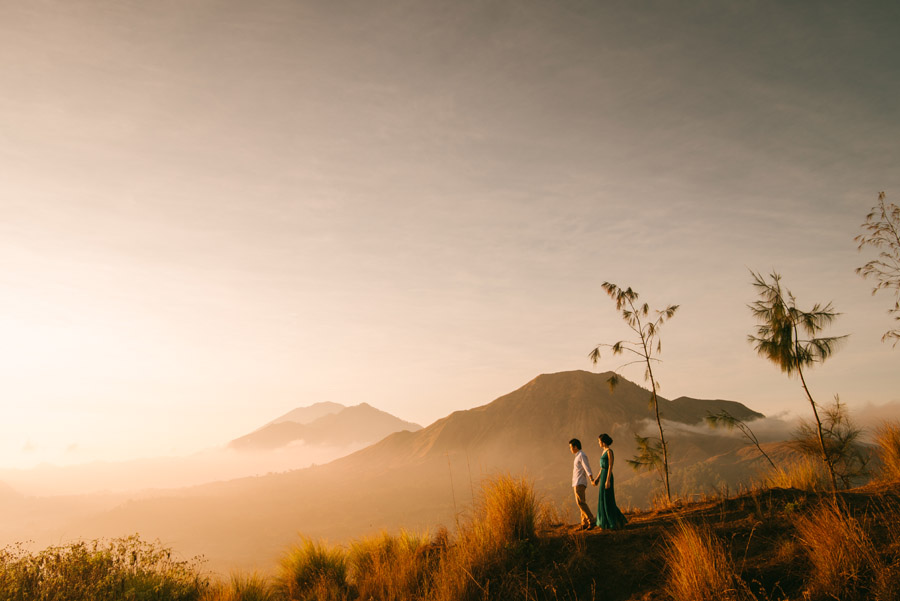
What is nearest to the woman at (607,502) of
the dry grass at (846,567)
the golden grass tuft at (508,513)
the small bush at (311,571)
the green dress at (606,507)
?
the green dress at (606,507)

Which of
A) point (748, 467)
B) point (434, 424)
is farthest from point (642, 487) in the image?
point (434, 424)

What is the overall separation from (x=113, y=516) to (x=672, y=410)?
21271cm

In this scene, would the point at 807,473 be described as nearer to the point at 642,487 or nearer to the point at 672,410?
the point at 642,487

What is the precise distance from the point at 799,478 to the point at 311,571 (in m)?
13.0

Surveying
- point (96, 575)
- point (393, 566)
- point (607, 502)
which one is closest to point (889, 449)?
point (607, 502)

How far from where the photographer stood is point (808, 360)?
1476 cm

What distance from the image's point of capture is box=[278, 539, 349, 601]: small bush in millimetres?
10039

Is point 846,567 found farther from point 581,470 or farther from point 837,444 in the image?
point 837,444

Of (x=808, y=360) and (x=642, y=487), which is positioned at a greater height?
(x=808, y=360)

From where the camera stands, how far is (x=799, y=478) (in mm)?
12352

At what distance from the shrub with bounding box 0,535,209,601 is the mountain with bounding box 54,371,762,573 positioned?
108 metres

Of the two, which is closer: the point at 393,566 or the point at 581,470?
the point at 393,566

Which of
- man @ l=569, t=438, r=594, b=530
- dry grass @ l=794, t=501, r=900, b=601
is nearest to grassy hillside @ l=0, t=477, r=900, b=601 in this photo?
dry grass @ l=794, t=501, r=900, b=601

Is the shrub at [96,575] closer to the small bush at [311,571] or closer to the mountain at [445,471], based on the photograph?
the small bush at [311,571]
